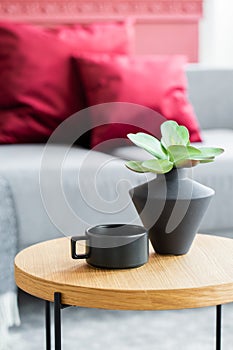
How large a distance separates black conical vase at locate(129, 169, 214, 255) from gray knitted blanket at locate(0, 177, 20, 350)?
2.44 feet

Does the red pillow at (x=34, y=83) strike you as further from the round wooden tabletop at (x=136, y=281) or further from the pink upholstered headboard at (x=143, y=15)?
the round wooden tabletop at (x=136, y=281)

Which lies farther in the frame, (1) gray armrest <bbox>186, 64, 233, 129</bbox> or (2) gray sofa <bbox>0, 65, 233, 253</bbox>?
(1) gray armrest <bbox>186, 64, 233, 129</bbox>

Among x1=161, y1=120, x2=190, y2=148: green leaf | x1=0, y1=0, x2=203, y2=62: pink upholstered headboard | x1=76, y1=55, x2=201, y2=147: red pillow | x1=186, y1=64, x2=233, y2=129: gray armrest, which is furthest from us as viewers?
x1=0, y1=0, x2=203, y2=62: pink upholstered headboard

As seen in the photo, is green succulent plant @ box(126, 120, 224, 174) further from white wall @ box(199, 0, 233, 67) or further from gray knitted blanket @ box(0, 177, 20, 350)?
white wall @ box(199, 0, 233, 67)

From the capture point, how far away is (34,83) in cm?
286

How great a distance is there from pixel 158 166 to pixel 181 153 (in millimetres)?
59

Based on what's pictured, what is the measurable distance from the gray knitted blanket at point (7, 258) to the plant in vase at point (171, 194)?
2.46 feet

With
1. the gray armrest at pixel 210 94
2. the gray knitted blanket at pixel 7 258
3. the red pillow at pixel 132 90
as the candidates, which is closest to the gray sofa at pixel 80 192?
the gray knitted blanket at pixel 7 258

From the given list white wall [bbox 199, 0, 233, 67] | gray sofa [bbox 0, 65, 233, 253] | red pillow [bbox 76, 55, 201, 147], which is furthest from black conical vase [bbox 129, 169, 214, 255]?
white wall [bbox 199, 0, 233, 67]

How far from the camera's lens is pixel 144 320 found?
7.45ft

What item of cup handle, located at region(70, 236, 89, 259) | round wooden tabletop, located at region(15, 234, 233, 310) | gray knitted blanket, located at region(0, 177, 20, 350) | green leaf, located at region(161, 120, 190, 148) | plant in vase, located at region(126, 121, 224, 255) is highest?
green leaf, located at region(161, 120, 190, 148)

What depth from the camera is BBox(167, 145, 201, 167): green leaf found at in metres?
1.56

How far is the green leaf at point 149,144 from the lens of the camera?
1.56m

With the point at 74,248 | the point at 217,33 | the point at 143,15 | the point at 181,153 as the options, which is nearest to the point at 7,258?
the point at 74,248
